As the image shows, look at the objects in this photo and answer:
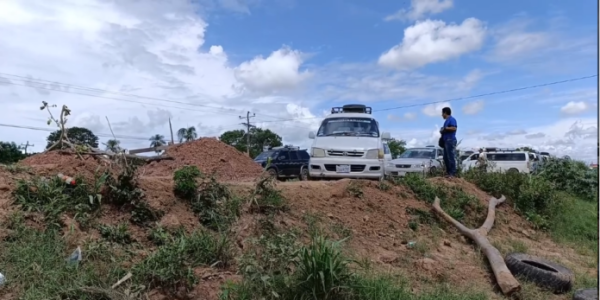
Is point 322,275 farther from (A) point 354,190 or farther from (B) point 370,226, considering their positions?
(A) point 354,190

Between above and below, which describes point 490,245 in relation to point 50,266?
below

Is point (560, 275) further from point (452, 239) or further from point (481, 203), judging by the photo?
point (481, 203)

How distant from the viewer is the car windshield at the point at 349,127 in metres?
11.8

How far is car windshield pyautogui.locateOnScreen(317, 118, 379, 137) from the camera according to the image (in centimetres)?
1184

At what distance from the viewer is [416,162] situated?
16.1 m

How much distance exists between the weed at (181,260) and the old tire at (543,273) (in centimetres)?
427

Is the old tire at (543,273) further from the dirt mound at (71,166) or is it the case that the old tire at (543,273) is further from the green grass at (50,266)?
the dirt mound at (71,166)

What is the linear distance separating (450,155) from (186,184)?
23.2 feet

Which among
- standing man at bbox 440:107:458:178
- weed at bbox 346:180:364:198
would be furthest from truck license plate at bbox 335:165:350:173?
standing man at bbox 440:107:458:178

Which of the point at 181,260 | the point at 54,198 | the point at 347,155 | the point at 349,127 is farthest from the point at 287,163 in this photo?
the point at 181,260

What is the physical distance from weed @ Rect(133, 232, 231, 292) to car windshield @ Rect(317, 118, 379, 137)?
6.68m

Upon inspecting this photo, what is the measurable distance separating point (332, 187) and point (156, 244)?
13.5 ft

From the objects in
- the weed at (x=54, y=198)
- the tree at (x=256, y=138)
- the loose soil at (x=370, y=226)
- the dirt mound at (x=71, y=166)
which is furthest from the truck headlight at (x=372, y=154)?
the tree at (x=256, y=138)

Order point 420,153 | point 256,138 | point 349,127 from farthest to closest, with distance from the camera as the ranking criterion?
point 256,138
point 420,153
point 349,127
